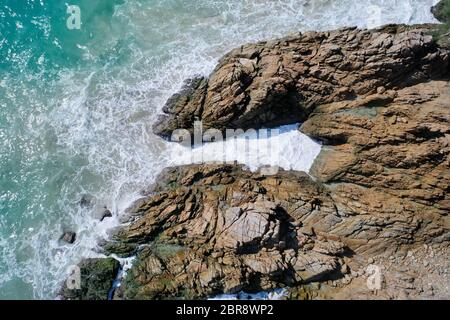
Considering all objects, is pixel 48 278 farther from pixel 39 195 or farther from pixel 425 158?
pixel 425 158

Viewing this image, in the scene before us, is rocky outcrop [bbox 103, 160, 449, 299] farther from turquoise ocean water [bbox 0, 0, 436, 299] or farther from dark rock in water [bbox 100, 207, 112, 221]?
turquoise ocean water [bbox 0, 0, 436, 299]

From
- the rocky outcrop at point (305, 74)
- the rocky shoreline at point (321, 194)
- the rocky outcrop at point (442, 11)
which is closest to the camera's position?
the rocky shoreline at point (321, 194)

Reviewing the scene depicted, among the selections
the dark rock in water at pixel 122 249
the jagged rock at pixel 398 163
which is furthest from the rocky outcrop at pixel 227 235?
the jagged rock at pixel 398 163

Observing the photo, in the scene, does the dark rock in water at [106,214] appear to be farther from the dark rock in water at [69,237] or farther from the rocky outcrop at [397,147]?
the rocky outcrop at [397,147]

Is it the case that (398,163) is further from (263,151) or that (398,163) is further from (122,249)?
(122,249)
